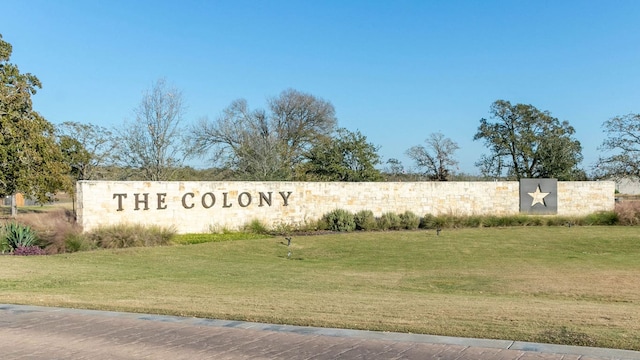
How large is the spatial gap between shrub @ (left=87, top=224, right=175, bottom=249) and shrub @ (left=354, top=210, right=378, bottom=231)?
10.2m

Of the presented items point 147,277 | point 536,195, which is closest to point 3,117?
point 147,277

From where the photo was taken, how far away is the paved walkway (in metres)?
6.20

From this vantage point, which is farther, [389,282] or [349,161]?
[349,161]

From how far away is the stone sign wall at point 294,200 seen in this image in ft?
79.1

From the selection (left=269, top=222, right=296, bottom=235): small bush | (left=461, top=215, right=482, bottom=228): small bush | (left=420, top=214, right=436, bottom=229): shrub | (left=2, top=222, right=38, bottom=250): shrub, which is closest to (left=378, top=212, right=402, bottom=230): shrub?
(left=420, top=214, right=436, bottom=229): shrub

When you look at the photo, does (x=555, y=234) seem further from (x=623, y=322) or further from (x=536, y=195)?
(x=623, y=322)

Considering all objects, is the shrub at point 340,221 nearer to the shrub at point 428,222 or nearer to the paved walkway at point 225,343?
the shrub at point 428,222

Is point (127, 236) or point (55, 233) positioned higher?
point (55, 233)

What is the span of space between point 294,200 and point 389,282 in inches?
583

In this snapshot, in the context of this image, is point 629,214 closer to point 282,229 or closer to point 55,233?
point 282,229

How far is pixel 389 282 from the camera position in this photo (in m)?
14.8

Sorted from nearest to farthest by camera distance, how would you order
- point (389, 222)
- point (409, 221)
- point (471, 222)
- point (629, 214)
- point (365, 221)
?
1. point (365, 221)
2. point (389, 222)
3. point (409, 221)
4. point (471, 222)
5. point (629, 214)

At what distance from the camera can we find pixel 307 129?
2253 inches

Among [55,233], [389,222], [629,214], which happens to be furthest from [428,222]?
[55,233]
